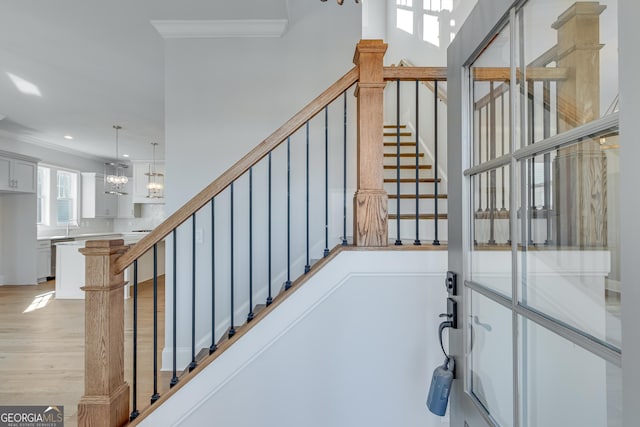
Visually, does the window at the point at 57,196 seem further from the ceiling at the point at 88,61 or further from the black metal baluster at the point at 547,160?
the black metal baluster at the point at 547,160

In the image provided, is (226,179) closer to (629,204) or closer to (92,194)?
(629,204)

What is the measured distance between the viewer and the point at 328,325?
66.8 inches

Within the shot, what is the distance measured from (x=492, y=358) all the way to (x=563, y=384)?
10.6 inches

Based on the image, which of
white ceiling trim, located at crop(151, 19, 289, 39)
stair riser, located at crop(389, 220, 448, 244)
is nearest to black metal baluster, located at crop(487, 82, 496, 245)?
stair riser, located at crop(389, 220, 448, 244)

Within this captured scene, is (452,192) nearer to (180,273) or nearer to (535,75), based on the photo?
(535,75)

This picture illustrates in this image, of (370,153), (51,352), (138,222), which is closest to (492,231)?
(370,153)

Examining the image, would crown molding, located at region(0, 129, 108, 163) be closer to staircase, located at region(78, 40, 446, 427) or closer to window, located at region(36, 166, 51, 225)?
window, located at region(36, 166, 51, 225)

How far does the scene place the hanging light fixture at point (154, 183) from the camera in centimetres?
803

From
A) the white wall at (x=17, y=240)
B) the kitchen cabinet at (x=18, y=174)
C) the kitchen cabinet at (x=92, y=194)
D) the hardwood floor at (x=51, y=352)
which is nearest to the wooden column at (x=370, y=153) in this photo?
Result: the hardwood floor at (x=51, y=352)

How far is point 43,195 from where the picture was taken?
7449 millimetres

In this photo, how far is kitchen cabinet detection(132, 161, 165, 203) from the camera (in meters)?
8.85

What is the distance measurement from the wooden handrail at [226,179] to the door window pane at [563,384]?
4.12ft

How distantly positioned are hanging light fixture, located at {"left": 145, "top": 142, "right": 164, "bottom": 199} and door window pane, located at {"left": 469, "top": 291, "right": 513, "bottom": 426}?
25.9 ft

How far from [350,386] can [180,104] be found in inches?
96.6
